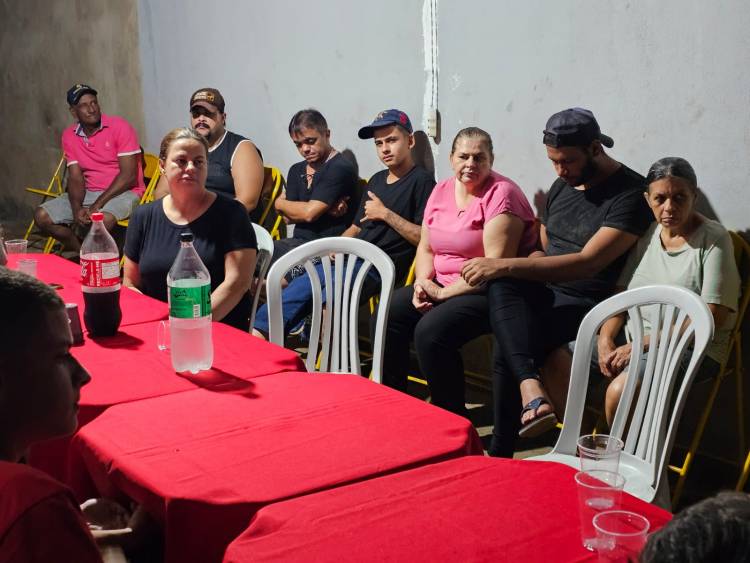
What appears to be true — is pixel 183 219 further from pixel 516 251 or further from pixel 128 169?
pixel 128 169

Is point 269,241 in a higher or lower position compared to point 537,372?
higher

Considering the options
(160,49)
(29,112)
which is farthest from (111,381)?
(29,112)

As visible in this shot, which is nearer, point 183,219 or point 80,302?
point 80,302

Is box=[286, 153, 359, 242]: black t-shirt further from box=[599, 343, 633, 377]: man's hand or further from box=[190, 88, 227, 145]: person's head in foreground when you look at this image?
box=[599, 343, 633, 377]: man's hand

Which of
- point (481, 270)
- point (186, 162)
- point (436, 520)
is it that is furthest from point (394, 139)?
point (436, 520)

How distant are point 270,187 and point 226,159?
0.34m

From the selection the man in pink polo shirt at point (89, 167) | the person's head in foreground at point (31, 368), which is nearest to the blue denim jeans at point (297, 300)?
the man in pink polo shirt at point (89, 167)

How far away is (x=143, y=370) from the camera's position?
2488 millimetres

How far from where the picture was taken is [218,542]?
172 centimetres

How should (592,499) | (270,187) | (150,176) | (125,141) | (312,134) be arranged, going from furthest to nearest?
(150,176) < (125,141) < (270,187) < (312,134) < (592,499)

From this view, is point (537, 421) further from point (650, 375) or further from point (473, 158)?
point (473, 158)

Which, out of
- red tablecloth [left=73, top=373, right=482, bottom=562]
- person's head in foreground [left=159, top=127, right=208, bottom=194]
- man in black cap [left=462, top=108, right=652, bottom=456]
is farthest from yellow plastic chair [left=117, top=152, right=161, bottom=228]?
red tablecloth [left=73, top=373, right=482, bottom=562]

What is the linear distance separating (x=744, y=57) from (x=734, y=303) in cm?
95

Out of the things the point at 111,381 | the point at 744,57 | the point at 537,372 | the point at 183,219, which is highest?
the point at 744,57
